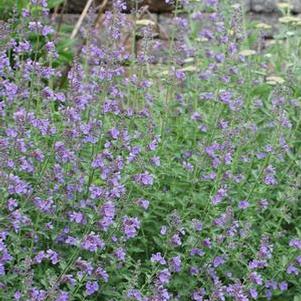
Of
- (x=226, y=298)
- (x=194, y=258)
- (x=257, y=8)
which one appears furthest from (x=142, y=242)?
(x=257, y=8)

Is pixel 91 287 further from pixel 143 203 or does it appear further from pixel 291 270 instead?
pixel 291 270

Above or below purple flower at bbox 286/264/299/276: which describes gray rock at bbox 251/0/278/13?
above

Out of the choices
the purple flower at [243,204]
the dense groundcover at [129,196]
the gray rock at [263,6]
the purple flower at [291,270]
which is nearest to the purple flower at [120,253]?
the dense groundcover at [129,196]

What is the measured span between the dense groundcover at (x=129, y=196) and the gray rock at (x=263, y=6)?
12.4 ft

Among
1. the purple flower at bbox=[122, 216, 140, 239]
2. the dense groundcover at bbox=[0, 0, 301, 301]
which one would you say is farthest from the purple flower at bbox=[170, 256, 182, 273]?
the purple flower at bbox=[122, 216, 140, 239]

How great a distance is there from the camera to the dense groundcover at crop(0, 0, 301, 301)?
10.2ft

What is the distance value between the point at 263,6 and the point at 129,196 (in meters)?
5.04

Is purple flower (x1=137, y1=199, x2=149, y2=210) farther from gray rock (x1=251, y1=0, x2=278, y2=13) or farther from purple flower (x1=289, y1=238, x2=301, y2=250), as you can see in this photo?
gray rock (x1=251, y1=0, x2=278, y2=13)

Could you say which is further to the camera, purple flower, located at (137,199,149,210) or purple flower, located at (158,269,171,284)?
purple flower, located at (137,199,149,210)

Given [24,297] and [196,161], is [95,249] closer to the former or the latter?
[24,297]

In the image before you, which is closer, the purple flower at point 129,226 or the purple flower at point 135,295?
the purple flower at point 135,295

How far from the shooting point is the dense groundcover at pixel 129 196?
3.09 m

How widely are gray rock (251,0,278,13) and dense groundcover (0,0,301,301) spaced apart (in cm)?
379

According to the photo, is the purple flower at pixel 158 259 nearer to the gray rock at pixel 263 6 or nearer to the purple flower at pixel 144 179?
the purple flower at pixel 144 179
